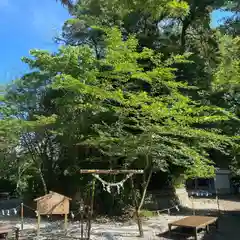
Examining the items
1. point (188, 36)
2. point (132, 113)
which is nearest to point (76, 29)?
point (188, 36)

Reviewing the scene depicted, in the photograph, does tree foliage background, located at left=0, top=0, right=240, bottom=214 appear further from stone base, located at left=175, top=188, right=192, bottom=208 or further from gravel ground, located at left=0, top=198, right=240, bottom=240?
gravel ground, located at left=0, top=198, right=240, bottom=240

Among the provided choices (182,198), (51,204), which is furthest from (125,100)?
(182,198)

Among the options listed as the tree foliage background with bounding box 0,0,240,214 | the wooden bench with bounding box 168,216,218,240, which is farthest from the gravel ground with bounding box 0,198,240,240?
the tree foliage background with bounding box 0,0,240,214

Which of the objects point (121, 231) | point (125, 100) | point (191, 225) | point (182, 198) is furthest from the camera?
point (182, 198)

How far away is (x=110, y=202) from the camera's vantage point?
13367 millimetres

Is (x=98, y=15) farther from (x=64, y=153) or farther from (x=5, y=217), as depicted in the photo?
(x=5, y=217)

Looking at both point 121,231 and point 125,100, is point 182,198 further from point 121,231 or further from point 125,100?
point 125,100

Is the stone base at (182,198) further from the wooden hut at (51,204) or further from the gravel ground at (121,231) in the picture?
the wooden hut at (51,204)

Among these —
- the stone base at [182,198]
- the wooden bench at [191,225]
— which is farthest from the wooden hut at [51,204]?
the stone base at [182,198]

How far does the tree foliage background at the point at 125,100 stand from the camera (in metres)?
10.8

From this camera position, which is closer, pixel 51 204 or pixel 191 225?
pixel 51 204

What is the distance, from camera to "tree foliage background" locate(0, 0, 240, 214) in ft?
35.5

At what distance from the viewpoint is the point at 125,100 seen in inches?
417

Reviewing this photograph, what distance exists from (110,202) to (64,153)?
316cm
